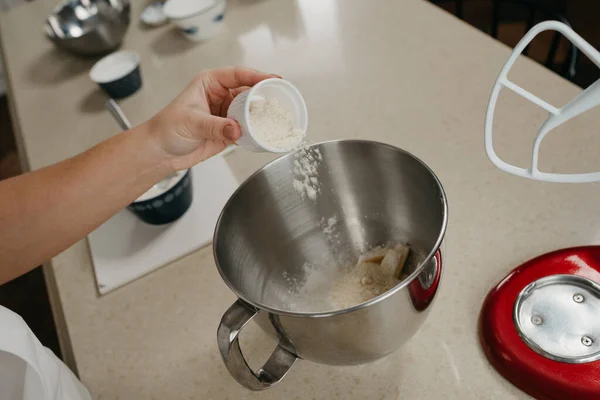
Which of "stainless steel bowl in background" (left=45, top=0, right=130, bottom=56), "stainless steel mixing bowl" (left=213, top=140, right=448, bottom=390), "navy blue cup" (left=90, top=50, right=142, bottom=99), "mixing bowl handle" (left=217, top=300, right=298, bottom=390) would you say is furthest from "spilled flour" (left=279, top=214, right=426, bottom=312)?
"stainless steel bowl in background" (left=45, top=0, right=130, bottom=56)

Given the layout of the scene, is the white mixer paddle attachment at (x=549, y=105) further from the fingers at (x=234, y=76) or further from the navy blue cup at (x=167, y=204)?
the navy blue cup at (x=167, y=204)

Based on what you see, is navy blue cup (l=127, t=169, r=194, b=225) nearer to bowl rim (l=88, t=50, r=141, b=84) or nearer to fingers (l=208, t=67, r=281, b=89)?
fingers (l=208, t=67, r=281, b=89)

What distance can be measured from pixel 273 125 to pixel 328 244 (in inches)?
7.7

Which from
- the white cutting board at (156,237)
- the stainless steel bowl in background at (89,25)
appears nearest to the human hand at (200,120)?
the white cutting board at (156,237)

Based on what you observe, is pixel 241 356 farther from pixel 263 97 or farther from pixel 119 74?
pixel 119 74

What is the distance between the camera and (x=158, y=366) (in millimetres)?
719

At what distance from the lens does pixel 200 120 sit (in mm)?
701

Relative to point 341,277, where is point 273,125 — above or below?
above

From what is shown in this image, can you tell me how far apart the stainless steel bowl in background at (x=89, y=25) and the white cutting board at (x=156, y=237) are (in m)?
0.68

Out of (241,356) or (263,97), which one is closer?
(241,356)

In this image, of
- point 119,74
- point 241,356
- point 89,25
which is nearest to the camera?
point 241,356

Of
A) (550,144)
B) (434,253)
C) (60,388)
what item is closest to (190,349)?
(60,388)

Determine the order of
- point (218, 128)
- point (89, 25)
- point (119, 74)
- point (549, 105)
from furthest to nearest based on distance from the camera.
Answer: point (89, 25)
point (119, 74)
point (218, 128)
point (549, 105)

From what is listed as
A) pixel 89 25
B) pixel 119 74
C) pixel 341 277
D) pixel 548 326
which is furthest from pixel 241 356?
pixel 89 25
